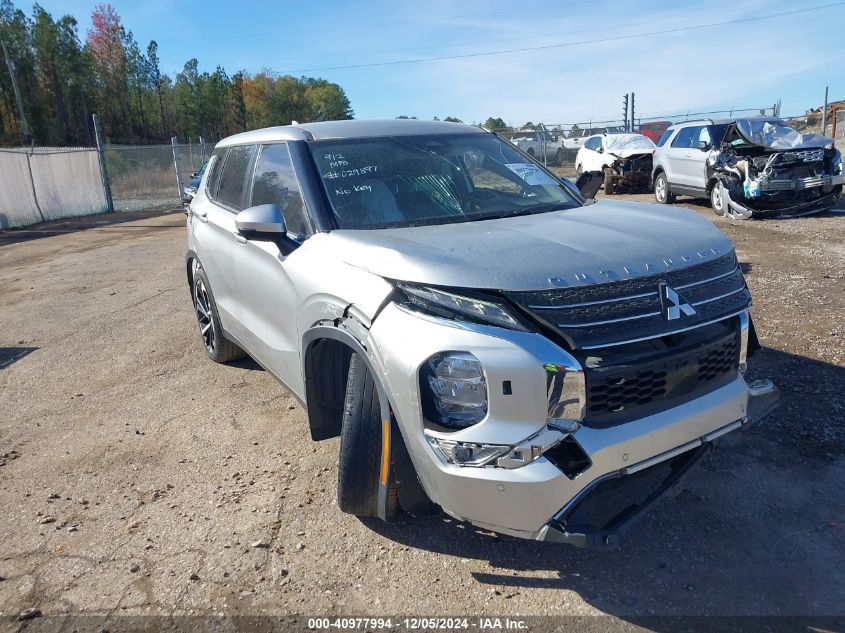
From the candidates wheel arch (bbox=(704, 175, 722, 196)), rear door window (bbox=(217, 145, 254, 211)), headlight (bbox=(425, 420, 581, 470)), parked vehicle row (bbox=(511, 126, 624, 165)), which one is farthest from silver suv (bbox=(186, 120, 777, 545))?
parked vehicle row (bbox=(511, 126, 624, 165))

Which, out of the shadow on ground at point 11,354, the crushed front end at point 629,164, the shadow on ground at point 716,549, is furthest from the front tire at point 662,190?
the shadow on ground at point 11,354

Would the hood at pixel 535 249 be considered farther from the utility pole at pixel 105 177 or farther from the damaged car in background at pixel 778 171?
the utility pole at pixel 105 177

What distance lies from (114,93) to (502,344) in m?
Result: 79.3

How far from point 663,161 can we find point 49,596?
45.3 feet

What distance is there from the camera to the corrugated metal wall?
18203mm

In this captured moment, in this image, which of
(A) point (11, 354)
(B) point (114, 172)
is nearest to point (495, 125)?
(B) point (114, 172)

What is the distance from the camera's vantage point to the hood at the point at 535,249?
2.47 metres

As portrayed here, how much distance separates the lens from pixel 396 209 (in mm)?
3430

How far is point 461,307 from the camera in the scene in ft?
7.94

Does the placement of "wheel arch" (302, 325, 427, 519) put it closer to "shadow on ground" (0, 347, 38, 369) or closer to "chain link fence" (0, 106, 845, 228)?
"shadow on ground" (0, 347, 38, 369)

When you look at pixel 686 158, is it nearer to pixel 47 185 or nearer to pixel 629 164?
pixel 629 164

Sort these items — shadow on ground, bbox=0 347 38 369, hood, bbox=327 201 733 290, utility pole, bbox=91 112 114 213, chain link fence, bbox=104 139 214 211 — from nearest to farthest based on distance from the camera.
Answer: hood, bbox=327 201 733 290, shadow on ground, bbox=0 347 38 369, utility pole, bbox=91 112 114 213, chain link fence, bbox=104 139 214 211

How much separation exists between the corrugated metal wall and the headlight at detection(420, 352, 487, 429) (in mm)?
19574

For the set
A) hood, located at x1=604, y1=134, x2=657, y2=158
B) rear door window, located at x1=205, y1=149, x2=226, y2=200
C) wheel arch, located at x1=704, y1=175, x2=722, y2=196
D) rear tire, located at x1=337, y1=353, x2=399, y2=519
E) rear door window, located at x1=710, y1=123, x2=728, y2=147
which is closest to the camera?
rear tire, located at x1=337, y1=353, x2=399, y2=519
